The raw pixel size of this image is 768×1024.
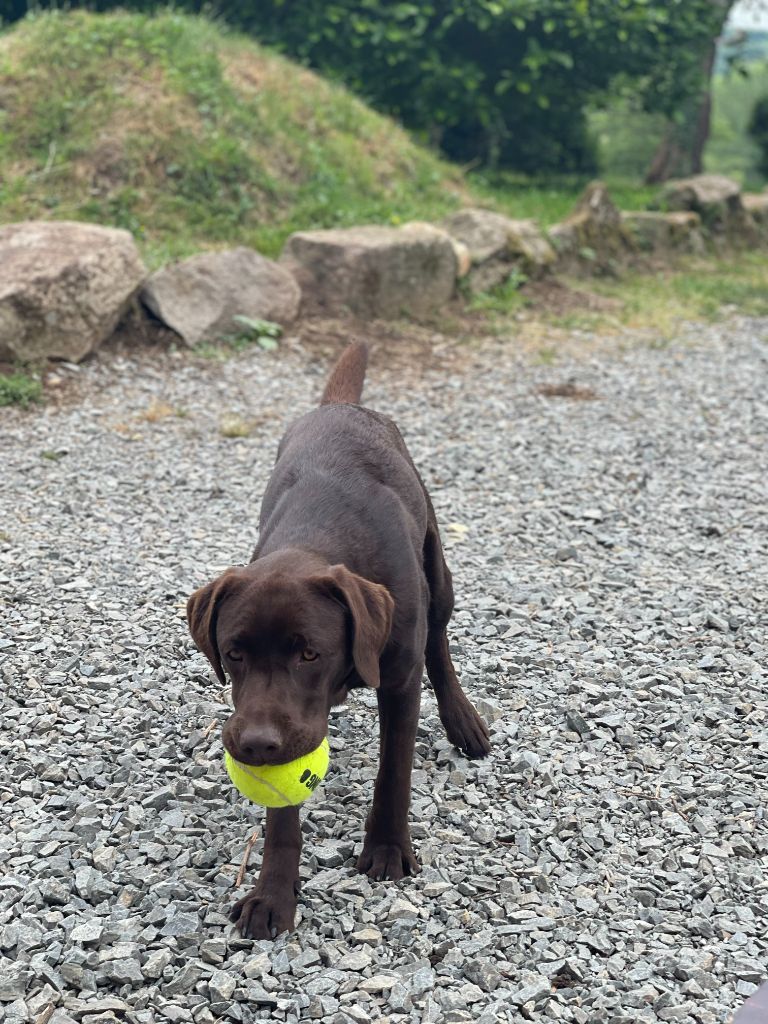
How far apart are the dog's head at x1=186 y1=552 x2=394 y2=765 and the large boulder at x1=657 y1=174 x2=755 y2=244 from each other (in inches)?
541

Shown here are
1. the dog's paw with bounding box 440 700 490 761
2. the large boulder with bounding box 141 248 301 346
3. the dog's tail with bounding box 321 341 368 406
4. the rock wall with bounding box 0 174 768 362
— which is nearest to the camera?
the dog's paw with bounding box 440 700 490 761

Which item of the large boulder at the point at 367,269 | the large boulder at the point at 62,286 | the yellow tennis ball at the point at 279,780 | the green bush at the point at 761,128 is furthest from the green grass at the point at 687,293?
the green bush at the point at 761,128

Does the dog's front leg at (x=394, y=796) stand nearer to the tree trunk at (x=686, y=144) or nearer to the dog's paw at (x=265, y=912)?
the dog's paw at (x=265, y=912)

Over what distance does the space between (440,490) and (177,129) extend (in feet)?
20.1

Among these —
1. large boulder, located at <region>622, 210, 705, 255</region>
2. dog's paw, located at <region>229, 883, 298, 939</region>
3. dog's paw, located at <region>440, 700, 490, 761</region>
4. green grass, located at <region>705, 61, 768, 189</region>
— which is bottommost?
green grass, located at <region>705, 61, 768, 189</region>

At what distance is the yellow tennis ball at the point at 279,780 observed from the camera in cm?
317

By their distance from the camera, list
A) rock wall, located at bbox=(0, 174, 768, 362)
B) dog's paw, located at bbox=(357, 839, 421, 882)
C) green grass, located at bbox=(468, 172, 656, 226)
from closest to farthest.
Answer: dog's paw, located at bbox=(357, 839, 421, 882), rock wall, located at bbox=(0, 174, 768, 362), green grass, located at bbox=(468, 172, 656, 226)

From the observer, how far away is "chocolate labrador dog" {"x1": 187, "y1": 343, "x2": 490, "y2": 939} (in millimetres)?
3131

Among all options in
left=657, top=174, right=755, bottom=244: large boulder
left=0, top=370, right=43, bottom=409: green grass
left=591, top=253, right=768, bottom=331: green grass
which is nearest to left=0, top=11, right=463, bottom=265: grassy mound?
left=0, top=370, right=43, bottom=409: green grass

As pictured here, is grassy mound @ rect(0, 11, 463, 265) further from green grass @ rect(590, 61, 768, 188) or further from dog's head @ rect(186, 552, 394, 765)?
dog's head @ rect(186, 552, 394, 765)

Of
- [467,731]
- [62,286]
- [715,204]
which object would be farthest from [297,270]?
[715,204]

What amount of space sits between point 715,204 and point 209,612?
14.1 meters

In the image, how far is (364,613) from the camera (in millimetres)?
3215

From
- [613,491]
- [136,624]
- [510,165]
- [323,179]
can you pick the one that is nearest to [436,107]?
[510,165]
